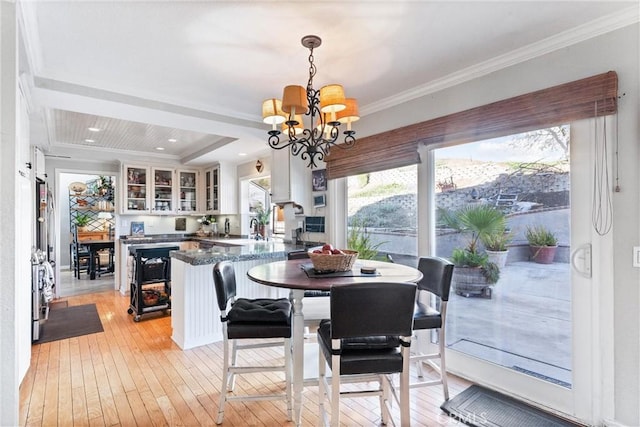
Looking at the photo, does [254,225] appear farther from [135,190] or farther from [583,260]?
[583,260]

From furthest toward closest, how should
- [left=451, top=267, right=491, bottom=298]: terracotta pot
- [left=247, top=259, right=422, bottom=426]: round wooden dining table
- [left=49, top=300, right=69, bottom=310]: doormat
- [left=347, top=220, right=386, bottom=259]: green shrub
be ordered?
[left=49, top=300, right=69, bottom=310]: doormat
[left=347, top=220, right=386, bottom=259]: green shrub
[left=451, top=267, right=491, bottom=298]: terracotta pot
[left=247, top=259, right=422, bottom=426]: round wooden dining table

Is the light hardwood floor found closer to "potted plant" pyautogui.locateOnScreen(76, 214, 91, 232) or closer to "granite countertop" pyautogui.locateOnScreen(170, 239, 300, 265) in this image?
"granite countertop" pyautogui.locateOnScreen(170, 239, 300, 265)

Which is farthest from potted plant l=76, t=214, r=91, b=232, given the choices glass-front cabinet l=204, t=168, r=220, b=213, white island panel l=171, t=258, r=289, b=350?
white island panel l=171, t=258, r=289, b=350

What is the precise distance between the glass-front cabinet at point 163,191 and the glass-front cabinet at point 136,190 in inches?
5.7

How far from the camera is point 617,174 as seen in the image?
5.95 ft

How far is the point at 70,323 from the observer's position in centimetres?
377

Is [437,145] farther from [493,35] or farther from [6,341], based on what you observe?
[6,341]

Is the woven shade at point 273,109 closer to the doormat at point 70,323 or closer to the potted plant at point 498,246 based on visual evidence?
the potted plant at point 498,246

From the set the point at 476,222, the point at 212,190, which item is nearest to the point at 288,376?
the point at 476,222

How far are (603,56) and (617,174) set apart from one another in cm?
70

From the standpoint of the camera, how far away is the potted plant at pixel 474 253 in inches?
96.6

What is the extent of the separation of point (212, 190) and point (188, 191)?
0.66 metres

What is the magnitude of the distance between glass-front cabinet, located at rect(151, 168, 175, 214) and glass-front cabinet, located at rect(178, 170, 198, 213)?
142mm

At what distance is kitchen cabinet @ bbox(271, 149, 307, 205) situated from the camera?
3.92m
